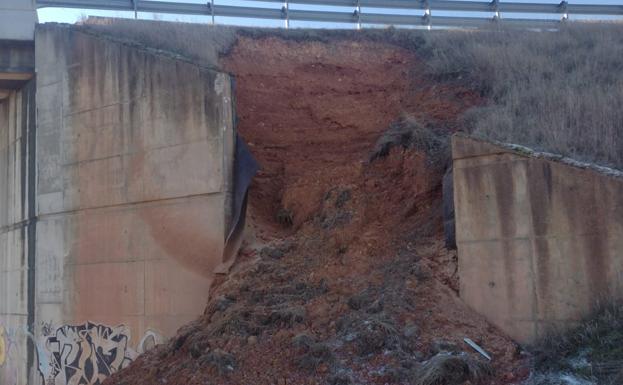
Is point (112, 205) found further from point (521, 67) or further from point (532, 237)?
point (521, 67)

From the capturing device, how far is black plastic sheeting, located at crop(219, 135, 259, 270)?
36.6 ft

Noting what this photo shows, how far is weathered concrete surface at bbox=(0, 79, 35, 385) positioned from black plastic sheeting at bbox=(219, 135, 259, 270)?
218 inches

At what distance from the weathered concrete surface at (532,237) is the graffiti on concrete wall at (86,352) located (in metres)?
5.62

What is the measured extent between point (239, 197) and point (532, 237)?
498 centimetres

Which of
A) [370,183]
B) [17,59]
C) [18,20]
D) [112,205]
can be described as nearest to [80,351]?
[112,205]

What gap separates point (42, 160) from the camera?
1434cm

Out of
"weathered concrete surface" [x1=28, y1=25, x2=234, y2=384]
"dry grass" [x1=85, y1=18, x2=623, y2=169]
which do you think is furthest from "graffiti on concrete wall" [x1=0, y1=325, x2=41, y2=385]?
"dry grass" [x1=85, y1=18, x2=623, y2=169]

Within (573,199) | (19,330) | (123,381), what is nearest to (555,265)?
(573,199)

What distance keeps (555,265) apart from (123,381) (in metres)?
6.21

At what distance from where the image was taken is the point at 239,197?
37.2 feet

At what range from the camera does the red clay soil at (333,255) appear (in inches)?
320

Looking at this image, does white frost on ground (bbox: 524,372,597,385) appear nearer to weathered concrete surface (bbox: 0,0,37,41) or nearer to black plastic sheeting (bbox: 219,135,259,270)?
black plastic sheeting (bbox: 219,135,259,270)

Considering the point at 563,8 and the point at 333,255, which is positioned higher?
the point at 563,8

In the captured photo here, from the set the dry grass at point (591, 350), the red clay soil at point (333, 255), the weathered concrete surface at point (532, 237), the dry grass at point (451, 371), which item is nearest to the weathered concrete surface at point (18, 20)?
the red clay soil at point (333, 255)
